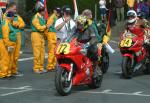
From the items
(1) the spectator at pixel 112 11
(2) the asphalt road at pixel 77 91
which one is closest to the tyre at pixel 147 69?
(2) the asphalt road at pixel 77 91

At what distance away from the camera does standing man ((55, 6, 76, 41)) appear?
16.2 metres

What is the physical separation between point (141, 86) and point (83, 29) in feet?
6.84

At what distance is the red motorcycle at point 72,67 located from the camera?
12.6m

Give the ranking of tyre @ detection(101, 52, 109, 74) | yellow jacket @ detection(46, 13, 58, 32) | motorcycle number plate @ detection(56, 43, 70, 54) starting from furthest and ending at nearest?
1. yellow jacket @ detection(46, 13, 58, 32)
2. tyre @ detection(101, 52, 109, 74)
3. motorcycle number plate @ detection(56, 43, 70, 54)

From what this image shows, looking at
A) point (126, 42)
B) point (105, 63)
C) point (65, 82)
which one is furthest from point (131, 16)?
point (65, 82)

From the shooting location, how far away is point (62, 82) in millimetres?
12586

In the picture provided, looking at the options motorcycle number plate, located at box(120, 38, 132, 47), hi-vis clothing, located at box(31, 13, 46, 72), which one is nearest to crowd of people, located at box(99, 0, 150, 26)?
hi-vis clothing, located at box(31, 13, 46, 72)

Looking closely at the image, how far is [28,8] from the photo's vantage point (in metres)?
33.1

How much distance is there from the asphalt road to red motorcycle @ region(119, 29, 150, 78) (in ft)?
0.92

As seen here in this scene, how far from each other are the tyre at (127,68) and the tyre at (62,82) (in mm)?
2565

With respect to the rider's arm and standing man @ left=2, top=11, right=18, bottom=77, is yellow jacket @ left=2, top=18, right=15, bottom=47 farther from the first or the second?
the rider's arm

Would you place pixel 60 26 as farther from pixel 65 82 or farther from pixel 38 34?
pixel 65 82

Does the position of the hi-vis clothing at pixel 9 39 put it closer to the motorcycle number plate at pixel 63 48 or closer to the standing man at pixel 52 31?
the standing man at pixel 52 31

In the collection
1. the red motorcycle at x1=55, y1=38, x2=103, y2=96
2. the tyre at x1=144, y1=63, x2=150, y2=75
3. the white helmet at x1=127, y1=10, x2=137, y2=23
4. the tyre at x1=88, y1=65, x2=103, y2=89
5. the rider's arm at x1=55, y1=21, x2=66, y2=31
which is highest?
the white helmet at x1=127, y1=10, x2=137, y2=23
